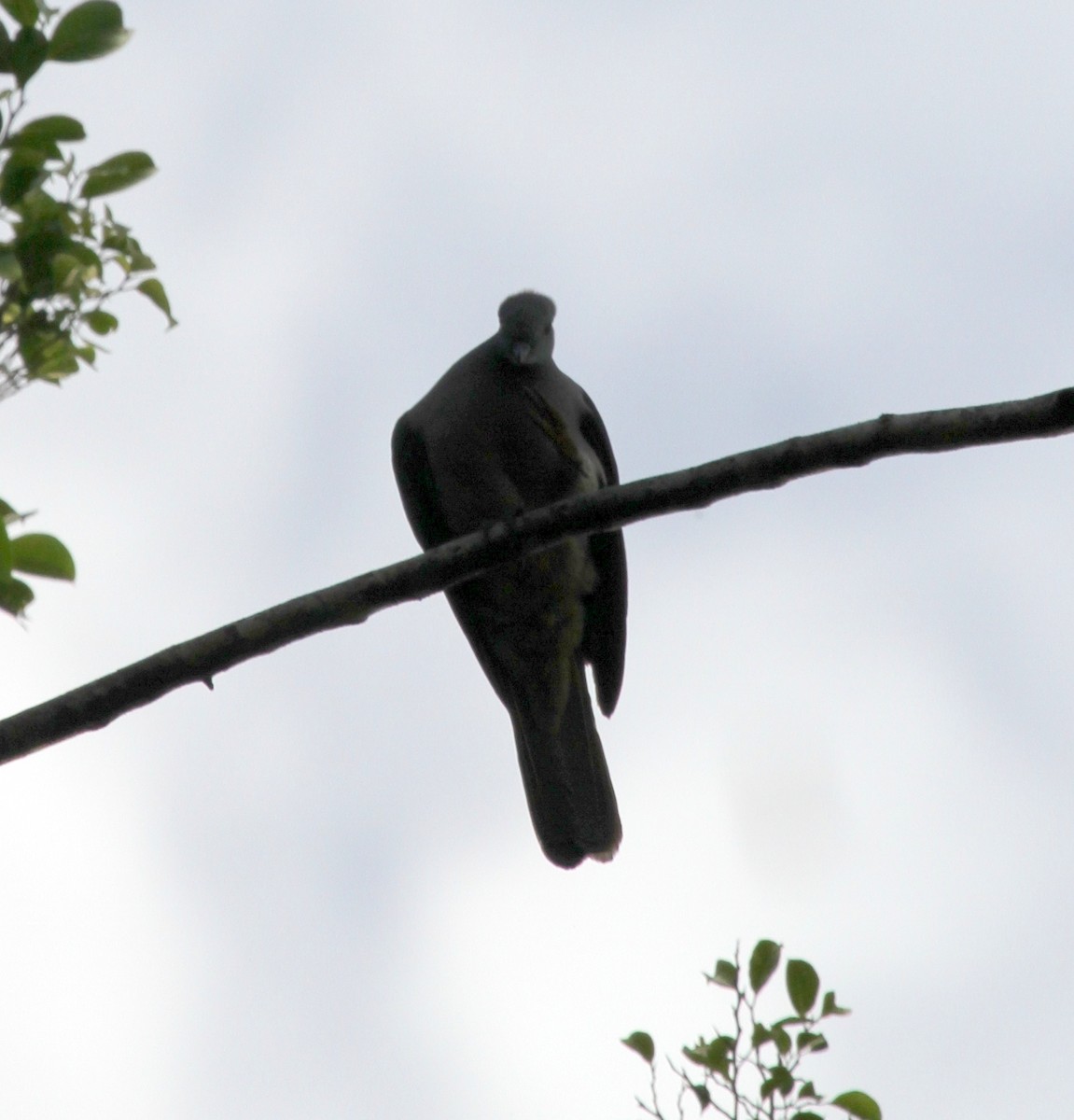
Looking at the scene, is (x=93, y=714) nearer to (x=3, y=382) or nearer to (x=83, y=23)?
(x=3, y=382)

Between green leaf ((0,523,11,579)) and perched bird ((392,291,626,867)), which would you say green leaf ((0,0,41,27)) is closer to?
green leaf ((0,523,11,579))

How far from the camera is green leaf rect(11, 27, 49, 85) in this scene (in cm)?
269

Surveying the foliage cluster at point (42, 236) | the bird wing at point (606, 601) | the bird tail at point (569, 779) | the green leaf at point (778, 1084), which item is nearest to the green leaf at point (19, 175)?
the foliage cluster at point (42, 236)

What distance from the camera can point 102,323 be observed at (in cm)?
307

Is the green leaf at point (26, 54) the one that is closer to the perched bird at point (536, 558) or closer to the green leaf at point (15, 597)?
the green leaf at point (15, 597)

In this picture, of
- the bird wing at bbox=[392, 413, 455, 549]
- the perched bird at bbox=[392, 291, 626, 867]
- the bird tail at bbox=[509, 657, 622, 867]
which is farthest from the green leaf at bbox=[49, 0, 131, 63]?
the bird tail at bbox=[509, 657, 622, 867]

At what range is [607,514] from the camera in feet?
10.5

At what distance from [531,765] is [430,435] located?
131cm

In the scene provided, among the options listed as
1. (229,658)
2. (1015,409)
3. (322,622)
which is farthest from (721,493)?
(229,658)

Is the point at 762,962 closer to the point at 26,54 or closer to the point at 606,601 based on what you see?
the point at 606,601

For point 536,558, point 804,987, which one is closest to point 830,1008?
point 804,987

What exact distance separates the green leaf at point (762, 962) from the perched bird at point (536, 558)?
51.7 inches

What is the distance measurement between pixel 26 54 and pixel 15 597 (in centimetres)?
101

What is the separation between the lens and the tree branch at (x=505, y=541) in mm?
2779
